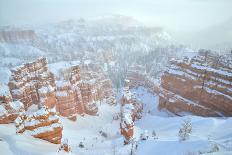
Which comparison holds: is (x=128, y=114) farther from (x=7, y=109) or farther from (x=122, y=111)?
(x=7, y=109)

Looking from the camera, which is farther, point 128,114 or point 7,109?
point 128,114

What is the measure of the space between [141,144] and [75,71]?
35681 mm

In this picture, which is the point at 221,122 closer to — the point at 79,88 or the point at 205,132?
the point at 205,132

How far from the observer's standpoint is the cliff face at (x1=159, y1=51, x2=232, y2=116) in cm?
6600

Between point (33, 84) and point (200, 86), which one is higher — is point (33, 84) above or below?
above

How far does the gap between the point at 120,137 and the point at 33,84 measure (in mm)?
26504

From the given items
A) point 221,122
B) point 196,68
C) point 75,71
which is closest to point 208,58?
point 196,68

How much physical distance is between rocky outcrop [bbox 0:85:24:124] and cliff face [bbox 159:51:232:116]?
45776 mm

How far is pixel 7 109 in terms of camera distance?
148 feet

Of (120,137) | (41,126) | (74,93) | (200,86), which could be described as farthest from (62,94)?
(200,86)

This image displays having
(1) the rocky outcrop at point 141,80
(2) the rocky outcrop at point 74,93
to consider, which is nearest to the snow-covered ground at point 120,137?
(2) the rocky outcrop at point 74,93

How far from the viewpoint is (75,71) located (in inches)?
2876

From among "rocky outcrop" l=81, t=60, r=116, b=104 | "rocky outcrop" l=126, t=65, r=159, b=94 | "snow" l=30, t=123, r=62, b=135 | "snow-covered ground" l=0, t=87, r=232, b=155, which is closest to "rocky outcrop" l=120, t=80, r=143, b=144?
"snow-covered ground" l=0, t=87, r=232, b=155

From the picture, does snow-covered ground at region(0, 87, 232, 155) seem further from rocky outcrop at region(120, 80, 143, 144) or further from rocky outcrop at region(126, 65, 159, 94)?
rocky outcrop at region(126, 65, 159, 94)
